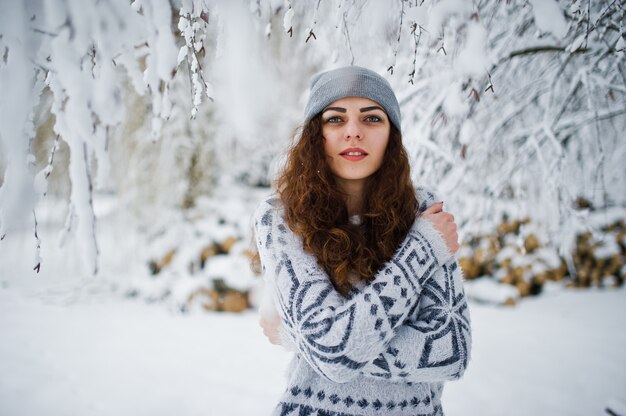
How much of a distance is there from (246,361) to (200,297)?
1.56m

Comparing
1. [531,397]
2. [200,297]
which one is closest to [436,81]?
[531,397]

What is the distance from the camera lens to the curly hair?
3.45ft

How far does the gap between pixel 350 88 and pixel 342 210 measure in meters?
0.43

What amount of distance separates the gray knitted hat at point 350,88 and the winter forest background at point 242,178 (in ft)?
0.31

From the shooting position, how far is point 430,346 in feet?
3.05

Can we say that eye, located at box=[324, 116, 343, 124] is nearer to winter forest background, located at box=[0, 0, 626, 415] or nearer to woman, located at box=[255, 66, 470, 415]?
woman, located at box=[255, 66, 470, 415]

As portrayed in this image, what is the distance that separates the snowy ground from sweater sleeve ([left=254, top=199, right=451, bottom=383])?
1918 millimetres

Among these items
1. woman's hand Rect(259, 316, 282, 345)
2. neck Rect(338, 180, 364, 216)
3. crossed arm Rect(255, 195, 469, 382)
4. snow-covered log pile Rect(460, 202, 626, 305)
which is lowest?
snow-covered log pile Rect(460, 202, 626, 305)

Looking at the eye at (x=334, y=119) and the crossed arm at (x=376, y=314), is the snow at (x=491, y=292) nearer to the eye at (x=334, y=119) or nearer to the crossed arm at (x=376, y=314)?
the crossed arm at (x=376, y=314)

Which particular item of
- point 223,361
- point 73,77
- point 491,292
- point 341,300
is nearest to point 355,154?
point 341,300

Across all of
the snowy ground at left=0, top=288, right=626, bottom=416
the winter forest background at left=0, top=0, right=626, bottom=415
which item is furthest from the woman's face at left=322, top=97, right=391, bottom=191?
the snowy ground at left=0, top=288, right=626, bottom=416

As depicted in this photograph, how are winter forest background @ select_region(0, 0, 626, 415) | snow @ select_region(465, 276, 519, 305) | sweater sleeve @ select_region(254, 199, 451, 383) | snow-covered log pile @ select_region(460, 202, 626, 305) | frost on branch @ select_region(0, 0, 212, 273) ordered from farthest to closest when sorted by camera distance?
1. snow-covered log pile @ select_region(460, 202, 626, 305)
2. snow @ select_region(465, 276, 519, 305)
3. sweater sleeve @ select_region(254, 199, 451, 383)
4. winter forest background @ select_region(0, 0, 626, 415)
5. frost on branch @ select_region(0, 0, 212, 273)

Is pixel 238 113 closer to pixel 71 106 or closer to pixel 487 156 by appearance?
pixel 71 106

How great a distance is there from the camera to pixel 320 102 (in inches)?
46.0
